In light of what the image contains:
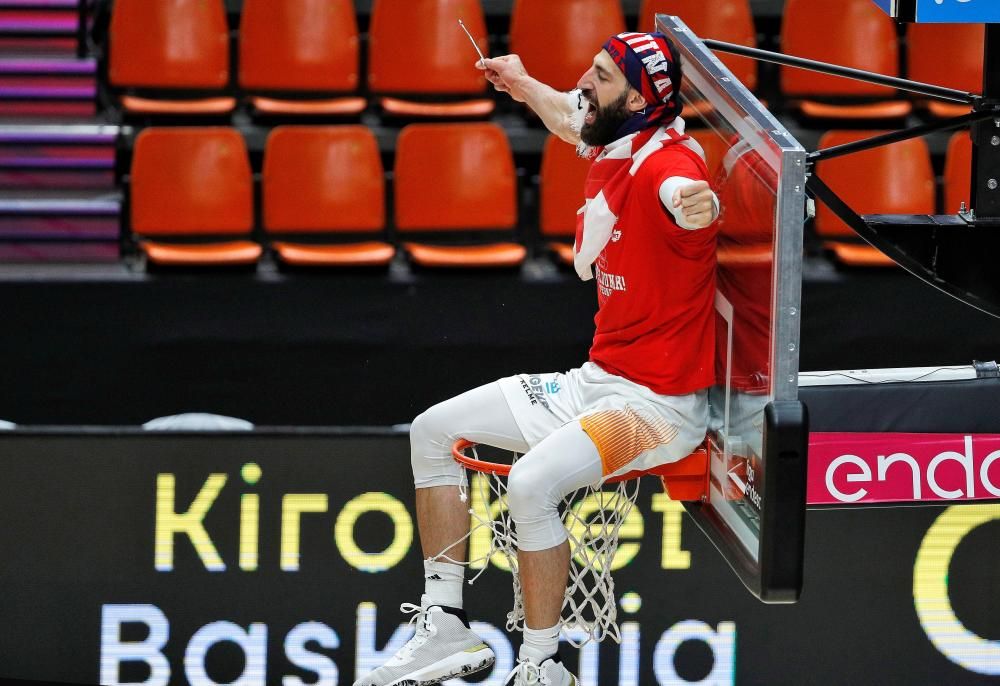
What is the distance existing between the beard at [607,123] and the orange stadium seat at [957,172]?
153 inches

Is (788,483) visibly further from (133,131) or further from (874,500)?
(133,131)

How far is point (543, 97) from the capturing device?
→ 16.5 ft

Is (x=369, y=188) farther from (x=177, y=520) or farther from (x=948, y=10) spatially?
(x=948, y=10)

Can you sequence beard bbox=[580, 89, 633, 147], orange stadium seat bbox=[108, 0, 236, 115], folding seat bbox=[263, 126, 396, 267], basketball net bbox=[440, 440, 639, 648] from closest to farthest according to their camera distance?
1. beard bbox=[580, 89, 633, 147]
2. basketball net bbox=[440, 440, 639, 648]
3. folding seat bbox=[263, 126, 396, 267]
4. orange stadium seat bbox=[108, 0, 236, 115]

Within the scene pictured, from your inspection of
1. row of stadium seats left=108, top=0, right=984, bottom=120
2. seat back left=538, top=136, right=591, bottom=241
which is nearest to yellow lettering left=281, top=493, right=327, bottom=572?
seat back left=538, top=136, right=591, bottom=241

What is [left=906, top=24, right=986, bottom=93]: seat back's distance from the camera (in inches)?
336

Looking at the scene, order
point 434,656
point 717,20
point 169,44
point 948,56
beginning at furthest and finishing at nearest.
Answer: point 948,56
point 717,20
point 169,44
point 434,656

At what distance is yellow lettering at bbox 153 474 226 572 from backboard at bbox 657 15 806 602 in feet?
5.54

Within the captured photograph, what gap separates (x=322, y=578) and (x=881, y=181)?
395 centimetres

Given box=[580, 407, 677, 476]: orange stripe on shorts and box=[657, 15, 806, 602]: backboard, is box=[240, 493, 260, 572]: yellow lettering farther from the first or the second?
box=[657, 15, 806, 602]: backboard

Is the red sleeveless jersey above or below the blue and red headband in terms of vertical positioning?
below

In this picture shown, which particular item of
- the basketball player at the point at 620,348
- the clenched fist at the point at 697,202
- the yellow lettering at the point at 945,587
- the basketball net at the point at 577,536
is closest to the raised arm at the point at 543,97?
the basketball player at the point at 620,348

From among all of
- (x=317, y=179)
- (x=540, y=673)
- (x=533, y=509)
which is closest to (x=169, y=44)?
(x=317, y=179)

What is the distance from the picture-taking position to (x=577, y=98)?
5.00 meters
